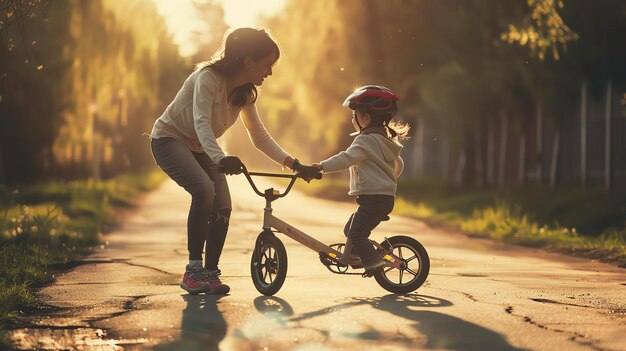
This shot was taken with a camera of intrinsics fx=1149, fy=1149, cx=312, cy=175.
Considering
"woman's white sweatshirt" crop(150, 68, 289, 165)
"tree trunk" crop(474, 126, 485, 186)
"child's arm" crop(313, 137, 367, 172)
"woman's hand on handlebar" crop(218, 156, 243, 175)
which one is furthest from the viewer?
"tree trunk" crop(474, 126, 485, 186)

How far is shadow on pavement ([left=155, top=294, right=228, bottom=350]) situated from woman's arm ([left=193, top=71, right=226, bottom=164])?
3.16 feet

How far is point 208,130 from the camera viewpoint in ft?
25.8

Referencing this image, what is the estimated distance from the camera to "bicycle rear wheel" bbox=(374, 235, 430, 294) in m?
8.34

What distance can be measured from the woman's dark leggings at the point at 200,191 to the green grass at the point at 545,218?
5.11 meters

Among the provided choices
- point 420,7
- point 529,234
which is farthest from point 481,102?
point 529,234

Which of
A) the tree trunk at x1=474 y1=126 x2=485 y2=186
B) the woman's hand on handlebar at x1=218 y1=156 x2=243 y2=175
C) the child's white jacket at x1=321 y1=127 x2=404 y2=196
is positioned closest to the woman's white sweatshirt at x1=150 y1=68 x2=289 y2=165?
the woman's hand on handlebar at x1=218 y1=156 x2=243 y2=175

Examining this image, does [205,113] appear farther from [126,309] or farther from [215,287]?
[126,309]

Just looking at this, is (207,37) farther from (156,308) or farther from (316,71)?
(156,308)

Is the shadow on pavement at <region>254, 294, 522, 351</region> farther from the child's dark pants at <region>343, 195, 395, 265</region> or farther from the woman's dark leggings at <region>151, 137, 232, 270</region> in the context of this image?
the woman's dark leggings at <region>151, 137, 232, 270</region>

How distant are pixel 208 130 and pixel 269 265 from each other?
3.60 feet

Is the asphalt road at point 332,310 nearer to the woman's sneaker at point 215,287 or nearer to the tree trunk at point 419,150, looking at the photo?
the woman's sneaker at point 215,287

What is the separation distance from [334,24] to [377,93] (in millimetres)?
20835

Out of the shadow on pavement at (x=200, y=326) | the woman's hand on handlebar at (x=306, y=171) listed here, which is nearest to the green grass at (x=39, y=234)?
the shadow on pavement at (x=200, y=326)

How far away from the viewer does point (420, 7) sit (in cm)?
2705
